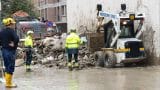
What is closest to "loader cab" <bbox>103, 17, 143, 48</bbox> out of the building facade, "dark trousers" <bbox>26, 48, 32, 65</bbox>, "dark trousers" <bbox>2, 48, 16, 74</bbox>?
"dark trousers" <bbox>26, 48, 32, 65</bbox>

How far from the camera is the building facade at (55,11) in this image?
58.5 m

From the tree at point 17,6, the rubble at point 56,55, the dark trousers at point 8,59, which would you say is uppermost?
the tree at point 17,6

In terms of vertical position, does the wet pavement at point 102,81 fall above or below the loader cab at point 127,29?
below

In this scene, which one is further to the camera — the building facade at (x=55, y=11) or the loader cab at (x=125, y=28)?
the building facade at (x=55, y=11)

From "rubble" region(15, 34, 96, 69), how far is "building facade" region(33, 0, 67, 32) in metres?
A: 27.7

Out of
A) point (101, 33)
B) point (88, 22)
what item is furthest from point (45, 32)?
point (101, 33)

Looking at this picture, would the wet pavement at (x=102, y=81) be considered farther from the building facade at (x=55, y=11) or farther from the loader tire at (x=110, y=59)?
the building facade at (x=55, y=11)

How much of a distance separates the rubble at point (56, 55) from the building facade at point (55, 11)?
27.7 meters

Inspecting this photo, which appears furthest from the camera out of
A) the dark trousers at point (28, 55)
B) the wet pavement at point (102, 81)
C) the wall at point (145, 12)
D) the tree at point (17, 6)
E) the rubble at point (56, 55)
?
the tree at point (17, 6)

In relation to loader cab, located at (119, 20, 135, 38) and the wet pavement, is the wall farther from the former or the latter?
the wet pavement

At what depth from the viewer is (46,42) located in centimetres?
2945

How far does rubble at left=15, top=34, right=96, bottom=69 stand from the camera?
24297mm

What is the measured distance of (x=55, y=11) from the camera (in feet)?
207

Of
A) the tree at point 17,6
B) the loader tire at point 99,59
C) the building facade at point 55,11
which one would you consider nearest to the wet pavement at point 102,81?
the loader tire at point 99,59
